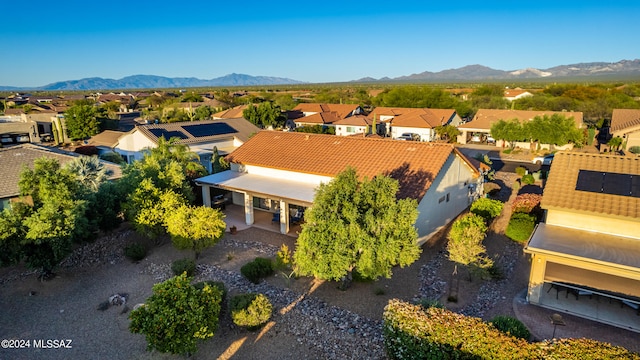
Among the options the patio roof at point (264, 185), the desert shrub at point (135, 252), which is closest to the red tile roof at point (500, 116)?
the patio roof at point (264, 185)

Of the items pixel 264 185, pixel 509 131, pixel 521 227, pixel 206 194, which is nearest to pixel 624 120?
pixel 509 131

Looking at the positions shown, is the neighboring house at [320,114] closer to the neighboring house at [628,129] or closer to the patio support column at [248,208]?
the neighboring house at [628,129]

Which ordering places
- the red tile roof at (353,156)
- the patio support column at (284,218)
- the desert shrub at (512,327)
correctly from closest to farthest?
the desert shrub at (512,327), the red tile roof at (353,156), the patio support column at (284,218)

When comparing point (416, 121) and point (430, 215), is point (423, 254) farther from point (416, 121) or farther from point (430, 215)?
point (416, 121)

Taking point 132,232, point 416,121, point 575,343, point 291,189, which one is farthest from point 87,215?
point 416,121

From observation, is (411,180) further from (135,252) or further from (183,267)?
(135,252)

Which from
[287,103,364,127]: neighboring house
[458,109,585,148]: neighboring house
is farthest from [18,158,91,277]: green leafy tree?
[458,109,585,148]: neighboring house

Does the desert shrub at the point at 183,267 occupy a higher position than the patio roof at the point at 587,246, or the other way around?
the patio roof at the point at 587,246
